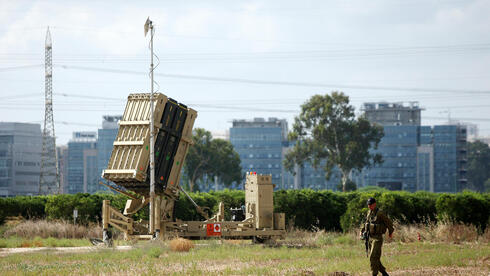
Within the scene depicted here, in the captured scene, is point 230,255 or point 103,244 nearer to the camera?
point 230,255

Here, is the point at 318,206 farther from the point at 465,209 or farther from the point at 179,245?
the point at 179,245

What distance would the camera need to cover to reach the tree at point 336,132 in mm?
92188

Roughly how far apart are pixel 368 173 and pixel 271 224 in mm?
167010

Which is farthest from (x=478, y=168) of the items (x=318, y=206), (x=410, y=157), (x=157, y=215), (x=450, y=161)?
(x=157, y=215)

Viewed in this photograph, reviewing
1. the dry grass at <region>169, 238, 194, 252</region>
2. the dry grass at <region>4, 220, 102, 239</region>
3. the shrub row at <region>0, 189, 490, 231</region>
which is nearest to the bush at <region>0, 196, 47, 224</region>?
the shrub row at <region>0, 189, 490, 231</region>

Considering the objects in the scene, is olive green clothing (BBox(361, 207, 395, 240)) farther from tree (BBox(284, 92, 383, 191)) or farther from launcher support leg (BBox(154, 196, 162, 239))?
tree (BBox(284, 92, 383, 191))

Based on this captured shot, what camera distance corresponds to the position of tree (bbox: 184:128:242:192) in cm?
9831

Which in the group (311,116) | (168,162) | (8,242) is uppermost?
(311,116)

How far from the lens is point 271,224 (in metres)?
28.6

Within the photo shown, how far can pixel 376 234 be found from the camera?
17.2m

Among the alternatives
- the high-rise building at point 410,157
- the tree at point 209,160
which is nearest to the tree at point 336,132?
the tree at point 209,160

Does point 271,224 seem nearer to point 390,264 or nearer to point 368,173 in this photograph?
point 390,264

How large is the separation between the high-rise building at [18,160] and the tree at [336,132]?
88.3m

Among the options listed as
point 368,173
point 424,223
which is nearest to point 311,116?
point 424,223
